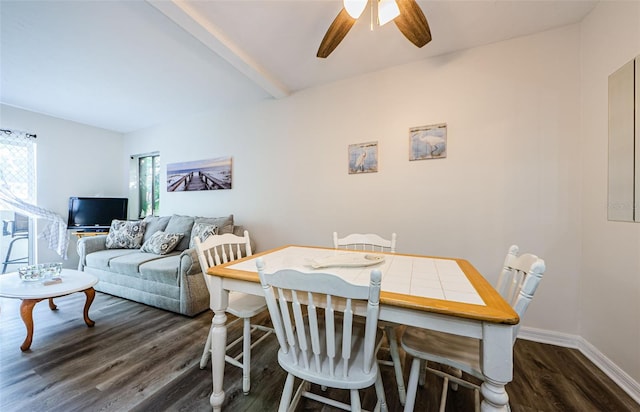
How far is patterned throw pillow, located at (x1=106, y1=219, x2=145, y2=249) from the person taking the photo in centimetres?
325

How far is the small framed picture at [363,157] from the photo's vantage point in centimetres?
241

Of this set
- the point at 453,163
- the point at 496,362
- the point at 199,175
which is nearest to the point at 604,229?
the point at 453,163

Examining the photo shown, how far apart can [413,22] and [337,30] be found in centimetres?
46

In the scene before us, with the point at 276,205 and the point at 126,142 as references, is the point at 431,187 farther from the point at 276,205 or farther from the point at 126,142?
the point at 126,142

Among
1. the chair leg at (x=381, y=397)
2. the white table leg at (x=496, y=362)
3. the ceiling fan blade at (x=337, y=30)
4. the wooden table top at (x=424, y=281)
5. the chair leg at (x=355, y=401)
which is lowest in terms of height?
the chair leg at (x=381, y=397)

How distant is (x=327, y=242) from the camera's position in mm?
2619

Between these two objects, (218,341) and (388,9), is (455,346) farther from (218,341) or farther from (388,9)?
(388,9)

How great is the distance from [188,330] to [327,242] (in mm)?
1540

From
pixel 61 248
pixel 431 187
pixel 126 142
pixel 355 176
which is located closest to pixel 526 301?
pixel 431 187

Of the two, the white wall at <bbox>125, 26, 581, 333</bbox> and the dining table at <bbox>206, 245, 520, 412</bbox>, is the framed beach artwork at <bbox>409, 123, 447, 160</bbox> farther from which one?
the dining table at <bbox>206, 245, 520, 412</bbox>

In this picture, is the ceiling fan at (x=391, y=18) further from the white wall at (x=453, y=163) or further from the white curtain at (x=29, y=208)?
the white curtain at (x=29, y=208)

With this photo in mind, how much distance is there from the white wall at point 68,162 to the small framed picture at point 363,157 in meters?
4.42

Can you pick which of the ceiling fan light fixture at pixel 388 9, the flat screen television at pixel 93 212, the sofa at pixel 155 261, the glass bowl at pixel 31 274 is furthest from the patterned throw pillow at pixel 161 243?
the ceiling fan light fixture at pixel 388 9

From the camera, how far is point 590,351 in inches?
Result: 65.1
